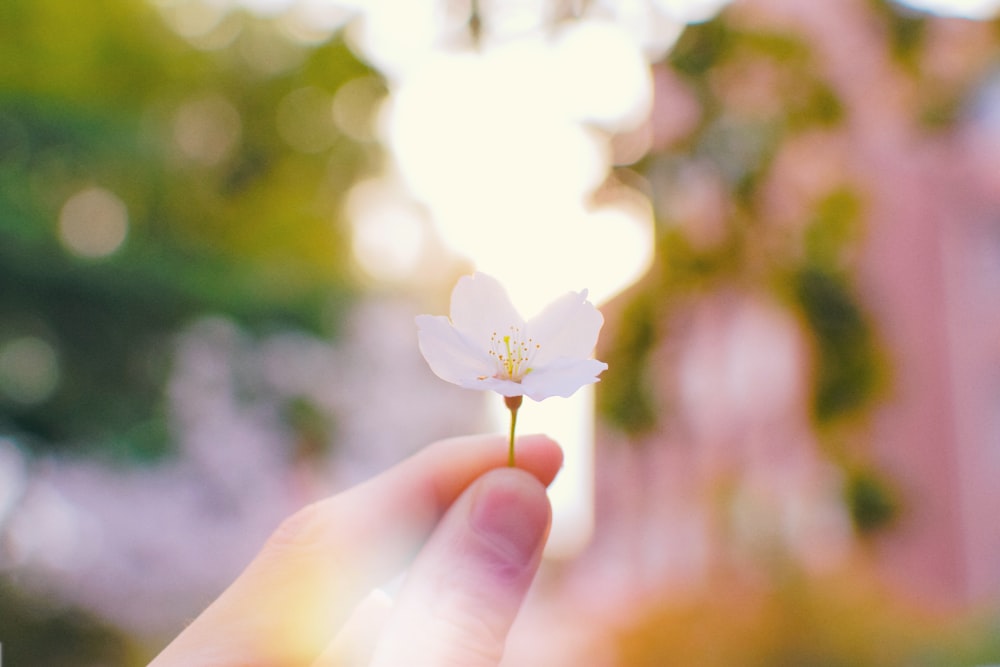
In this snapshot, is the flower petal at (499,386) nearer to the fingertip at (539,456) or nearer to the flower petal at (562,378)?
the flower petal at (562,378)

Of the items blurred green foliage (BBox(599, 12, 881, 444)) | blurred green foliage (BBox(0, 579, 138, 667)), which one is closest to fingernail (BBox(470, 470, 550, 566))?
blurred green foliage (BBox(599, 12, 881, 444))

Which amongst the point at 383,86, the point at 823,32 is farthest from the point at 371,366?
the point at 823,32

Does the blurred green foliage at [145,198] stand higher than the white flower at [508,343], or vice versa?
the blurred green foliage at [145,198]

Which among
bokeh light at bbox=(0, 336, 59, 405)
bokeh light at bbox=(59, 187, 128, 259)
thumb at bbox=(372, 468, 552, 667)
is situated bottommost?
thumb at bbox=(372, 468, 552, 667)

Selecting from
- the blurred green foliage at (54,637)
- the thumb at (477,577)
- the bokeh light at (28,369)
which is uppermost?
the bokeh light at (28,369)

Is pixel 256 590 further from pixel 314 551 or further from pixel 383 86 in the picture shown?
pixel 383 86

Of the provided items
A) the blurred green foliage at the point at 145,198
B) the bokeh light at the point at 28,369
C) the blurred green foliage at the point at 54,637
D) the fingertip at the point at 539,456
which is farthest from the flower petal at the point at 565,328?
the bokeh light at the point at 28,369

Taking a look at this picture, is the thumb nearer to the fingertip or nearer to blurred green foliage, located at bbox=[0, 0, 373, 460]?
the fingertip
